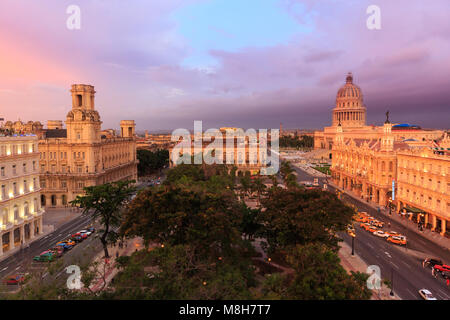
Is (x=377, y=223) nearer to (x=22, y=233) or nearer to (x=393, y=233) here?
(x=393, y=233)

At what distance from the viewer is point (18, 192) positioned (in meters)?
46.2

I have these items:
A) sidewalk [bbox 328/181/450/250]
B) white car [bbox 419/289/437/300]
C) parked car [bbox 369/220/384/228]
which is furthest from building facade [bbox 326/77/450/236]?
white car [bbox 419/289/437/300]

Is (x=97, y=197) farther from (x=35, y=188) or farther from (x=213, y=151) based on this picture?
(x=213, y=151)

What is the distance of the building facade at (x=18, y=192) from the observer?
4316 centimetres

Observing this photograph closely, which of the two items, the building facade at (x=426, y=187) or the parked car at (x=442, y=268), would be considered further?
the building facade at (x=426, y=187)

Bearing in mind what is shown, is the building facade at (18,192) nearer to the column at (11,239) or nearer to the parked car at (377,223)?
the column at (11,239)

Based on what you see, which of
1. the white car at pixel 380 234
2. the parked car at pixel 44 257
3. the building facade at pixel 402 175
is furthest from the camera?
the building facade at pixel 402 175

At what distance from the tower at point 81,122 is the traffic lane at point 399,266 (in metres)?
59.2

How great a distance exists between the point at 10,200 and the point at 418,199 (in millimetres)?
67769

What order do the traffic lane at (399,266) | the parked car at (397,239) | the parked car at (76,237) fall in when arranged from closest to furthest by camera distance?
the traffic lane at (399,266), the parked car at (397,239), the parked car at (76,237)

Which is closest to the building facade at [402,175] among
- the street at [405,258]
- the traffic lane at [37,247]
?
the street at [405,258]

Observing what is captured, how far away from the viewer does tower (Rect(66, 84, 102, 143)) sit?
2825 inches
